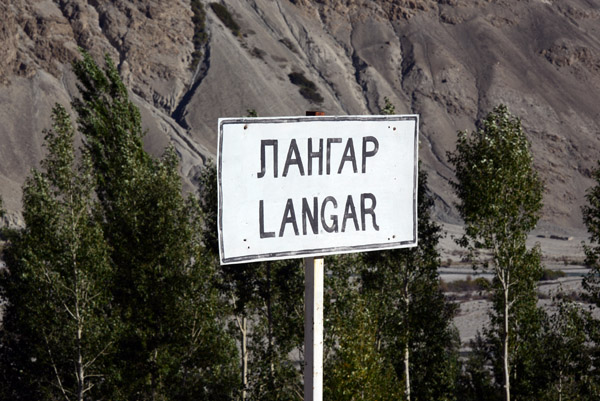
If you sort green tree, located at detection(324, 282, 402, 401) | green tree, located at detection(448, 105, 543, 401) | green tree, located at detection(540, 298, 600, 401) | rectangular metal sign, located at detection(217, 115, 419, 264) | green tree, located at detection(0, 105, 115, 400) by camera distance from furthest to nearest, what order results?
green tree, located at detection(540, 298, 600, 401) < green tree, located at detection(448, 105, 543, 401) < green tree, located at detection(0, 105, 115, 400) < green tree, located at detection(324, 282, 402, 401) < rectangular metal sign, located at detection(217, 115, 419, 264)

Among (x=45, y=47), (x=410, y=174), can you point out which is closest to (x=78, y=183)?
(x=410, y=174)

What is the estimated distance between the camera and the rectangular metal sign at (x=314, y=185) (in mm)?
3830

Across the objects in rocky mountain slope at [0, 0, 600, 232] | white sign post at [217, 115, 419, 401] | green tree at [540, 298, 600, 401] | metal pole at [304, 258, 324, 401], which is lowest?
green tree at [540, 298, 600, 401]

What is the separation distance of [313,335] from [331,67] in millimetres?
116305

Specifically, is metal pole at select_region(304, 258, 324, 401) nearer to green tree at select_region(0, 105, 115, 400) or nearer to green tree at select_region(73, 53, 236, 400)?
green tree at select_region(0, 105, 115, 400)

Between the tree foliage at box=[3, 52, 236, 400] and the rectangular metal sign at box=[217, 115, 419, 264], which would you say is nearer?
the rectangular metal sign at box=[217, 115, 419, 264]

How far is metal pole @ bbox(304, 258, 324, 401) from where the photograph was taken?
3.85 metres

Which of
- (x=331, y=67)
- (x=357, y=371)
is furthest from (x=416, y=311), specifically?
(x=331, y=67)

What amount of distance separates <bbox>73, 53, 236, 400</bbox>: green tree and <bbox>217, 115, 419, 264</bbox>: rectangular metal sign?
17660 millimetres

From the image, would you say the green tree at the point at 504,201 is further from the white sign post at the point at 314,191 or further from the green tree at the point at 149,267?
the white sign post at the point at 314,191

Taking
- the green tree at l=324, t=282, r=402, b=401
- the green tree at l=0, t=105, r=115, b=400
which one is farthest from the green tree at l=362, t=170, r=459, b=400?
the green tree at l=0, t=105, r=115, b=400

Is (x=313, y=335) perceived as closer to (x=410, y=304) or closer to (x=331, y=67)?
(x=410, y=304)

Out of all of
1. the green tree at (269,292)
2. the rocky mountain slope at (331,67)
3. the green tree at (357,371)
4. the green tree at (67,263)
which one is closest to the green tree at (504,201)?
the green tree at (357,371)

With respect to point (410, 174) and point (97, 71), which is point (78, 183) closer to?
point (97, 71)
